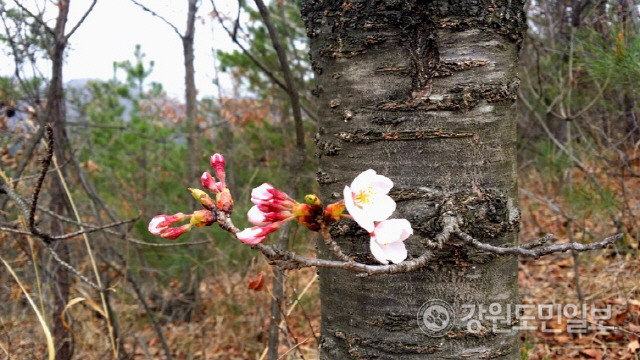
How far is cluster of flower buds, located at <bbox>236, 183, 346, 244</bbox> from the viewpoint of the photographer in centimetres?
78

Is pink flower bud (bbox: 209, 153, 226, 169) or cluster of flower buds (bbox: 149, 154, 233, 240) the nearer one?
cluster of flower buds (bbox: 149, 154, 233, 240)

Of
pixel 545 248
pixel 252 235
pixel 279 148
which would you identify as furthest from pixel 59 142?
pixel 279 148

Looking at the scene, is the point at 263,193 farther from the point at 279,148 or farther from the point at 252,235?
the point at 279,148

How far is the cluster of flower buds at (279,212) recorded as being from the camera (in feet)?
2.55

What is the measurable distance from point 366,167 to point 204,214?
40 cm

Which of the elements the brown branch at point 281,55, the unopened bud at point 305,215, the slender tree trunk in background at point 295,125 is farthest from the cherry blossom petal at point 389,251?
the brown branch at point 281,55

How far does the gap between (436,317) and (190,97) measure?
458 centimetres

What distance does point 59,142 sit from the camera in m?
2.71

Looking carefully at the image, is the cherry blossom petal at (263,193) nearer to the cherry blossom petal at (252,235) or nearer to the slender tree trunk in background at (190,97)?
the cherry blossom petal at (252,235)

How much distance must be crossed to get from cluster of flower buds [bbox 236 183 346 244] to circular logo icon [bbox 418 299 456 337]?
1.18ft

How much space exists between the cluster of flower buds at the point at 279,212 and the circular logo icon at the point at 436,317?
1.18 ft

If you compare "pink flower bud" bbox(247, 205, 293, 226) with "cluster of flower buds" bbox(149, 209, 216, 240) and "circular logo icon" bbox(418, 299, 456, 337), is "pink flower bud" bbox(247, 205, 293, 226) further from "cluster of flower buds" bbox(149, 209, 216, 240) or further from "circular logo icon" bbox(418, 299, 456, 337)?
"circular logo icon" bbox(418, 299, 456, 337)

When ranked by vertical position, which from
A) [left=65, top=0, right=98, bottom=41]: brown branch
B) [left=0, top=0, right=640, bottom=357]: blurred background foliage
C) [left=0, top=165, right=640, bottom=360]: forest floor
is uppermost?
[left=65, top=0, right=98, bottom=41]: brown branch

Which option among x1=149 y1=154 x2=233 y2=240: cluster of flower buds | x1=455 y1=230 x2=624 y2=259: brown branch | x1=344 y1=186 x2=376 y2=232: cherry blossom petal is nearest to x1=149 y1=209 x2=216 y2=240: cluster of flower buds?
x1=149 y1=154 x2=233 y2=240: cluster of flower buds
